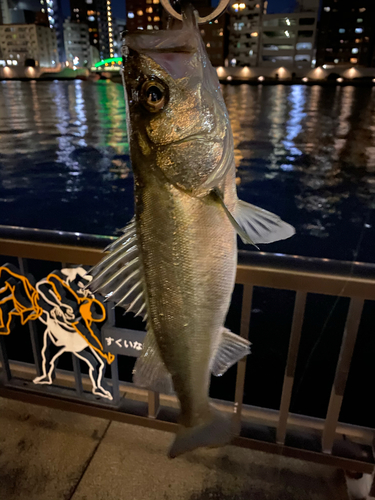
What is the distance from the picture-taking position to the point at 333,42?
9688 cm

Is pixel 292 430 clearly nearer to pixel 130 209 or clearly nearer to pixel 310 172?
pixel 130 209

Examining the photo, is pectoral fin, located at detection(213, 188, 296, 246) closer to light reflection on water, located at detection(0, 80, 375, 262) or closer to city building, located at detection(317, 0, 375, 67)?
light reflection on water, located at detection(0, 80, 375, 262)

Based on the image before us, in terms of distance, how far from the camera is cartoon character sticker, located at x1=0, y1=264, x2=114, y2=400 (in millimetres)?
2375

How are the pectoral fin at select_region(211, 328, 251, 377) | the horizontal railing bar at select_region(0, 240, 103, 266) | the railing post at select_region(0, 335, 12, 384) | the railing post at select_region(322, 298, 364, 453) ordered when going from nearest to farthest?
the pectoral fin at select_region(211, 328, 251, 377), the railing post at select_region(322, 298, 364, 453), the horizontal railing bar at select_region(0, 240, 103, 266), the railing post at select_region(0, 335, 12, 384)

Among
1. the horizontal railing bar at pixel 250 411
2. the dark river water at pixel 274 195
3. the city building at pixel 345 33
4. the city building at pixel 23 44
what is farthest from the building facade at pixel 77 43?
the horizontal railing bar at pixel 250 411

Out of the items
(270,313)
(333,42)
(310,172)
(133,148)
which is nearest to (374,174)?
(310,172)

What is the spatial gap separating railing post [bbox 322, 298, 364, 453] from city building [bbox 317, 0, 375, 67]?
360 ft

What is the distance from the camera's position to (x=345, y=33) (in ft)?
317

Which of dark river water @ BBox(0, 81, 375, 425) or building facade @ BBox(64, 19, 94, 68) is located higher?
building facade @ BBox(64, 19, 94, 68)

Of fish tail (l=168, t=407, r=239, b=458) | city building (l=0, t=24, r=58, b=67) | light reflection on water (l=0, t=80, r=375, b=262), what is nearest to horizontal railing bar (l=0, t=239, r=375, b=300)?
fish tail (l=168, t=407, r=239, b=458)

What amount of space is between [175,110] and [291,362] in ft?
5.54

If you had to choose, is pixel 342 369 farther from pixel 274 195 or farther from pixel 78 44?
pixel 78 44

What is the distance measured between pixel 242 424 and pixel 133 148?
208 cm

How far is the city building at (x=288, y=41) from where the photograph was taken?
88.4 m
